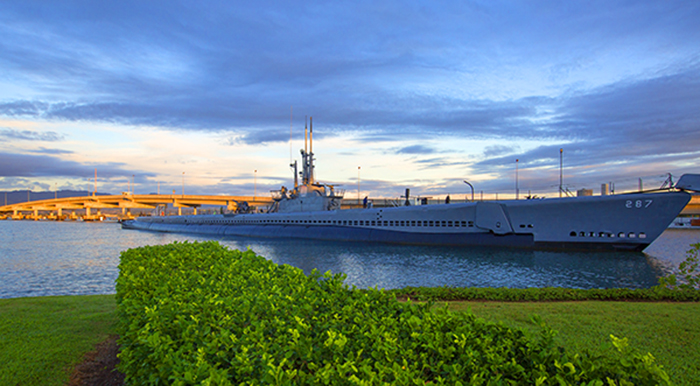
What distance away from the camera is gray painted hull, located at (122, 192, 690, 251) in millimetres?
20891

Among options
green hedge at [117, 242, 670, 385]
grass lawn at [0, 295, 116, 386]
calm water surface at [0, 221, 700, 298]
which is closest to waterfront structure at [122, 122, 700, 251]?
calm water surface at [0, 221, 700, 298]

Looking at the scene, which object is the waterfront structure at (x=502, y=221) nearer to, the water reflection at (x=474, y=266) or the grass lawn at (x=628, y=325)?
the water reflection at (x=474, y=266)

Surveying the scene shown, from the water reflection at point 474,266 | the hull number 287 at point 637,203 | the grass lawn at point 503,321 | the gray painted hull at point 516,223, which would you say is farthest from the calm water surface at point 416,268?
the grass lawn at point 503,321

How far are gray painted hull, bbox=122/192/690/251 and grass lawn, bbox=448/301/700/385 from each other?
14826mm

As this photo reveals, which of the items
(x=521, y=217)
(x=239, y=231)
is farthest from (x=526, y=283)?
(x=239, y=231)

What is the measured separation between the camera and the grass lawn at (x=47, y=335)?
5.14 m

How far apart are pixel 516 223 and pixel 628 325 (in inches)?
738

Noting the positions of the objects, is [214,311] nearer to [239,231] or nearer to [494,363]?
[494,363]

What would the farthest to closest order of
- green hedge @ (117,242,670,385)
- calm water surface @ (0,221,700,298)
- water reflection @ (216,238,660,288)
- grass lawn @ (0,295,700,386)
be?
water reflection @ (216,238,660,288), calm water surface @ (0,221,700,298), grass lawn @ (0,295,700,386), green hedge @ (117,242,670,385)

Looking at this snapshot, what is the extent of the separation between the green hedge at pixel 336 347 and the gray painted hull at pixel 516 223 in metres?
21.9

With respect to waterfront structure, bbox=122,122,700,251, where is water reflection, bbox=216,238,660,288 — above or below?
below

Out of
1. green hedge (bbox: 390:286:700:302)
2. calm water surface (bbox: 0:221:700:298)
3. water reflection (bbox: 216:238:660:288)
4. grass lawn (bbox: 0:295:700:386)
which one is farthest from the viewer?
water reflection (bbox: 216:238:660:288)

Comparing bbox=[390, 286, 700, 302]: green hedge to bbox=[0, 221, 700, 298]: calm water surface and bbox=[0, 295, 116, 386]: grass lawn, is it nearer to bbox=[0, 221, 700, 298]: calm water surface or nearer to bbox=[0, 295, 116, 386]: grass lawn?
bbox=[0, 221, 700, 298]: calm water surface

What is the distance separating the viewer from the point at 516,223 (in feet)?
80.1
